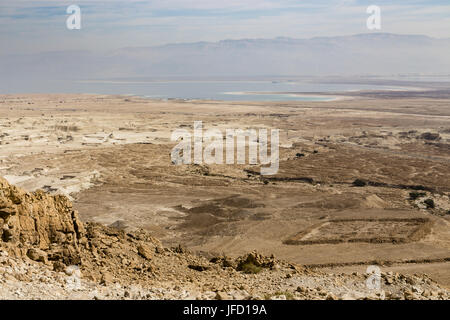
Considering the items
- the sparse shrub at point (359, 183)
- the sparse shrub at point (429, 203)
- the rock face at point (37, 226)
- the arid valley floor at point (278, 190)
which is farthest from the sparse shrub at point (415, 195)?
the rock face at point (37, 226)

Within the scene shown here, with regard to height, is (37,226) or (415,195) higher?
(37,226)

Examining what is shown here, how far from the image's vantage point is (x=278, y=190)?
37062 millimetres

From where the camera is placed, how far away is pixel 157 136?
69.7m

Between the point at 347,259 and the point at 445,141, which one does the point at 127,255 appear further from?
the point at 445,141

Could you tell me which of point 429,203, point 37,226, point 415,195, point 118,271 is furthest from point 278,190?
point 37,226

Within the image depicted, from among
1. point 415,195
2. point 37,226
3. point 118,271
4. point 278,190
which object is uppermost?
point 37,226

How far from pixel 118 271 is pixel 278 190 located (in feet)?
89.1

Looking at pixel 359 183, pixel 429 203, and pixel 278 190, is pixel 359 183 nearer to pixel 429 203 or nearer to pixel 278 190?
pixel 429 203

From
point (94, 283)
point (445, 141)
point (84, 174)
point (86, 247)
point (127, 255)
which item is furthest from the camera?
point (445, 141)

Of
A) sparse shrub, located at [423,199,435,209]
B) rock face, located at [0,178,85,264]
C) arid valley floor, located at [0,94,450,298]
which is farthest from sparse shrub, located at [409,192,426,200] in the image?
rock face, located at [0,178,85,264]

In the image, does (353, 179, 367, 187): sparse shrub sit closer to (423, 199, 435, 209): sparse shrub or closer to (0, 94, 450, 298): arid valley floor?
(0, 94, 450, 298): arid valley floor
